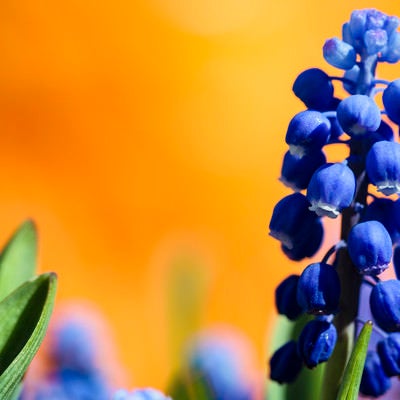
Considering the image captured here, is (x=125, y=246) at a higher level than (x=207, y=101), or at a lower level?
lower

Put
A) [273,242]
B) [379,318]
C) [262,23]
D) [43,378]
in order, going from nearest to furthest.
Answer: [379,318] < [43,378] < [273,242] < [262,23]

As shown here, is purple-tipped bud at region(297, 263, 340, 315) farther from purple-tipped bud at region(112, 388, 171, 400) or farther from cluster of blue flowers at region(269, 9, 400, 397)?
purple-tipped bud at region(112, 388, 171, 400)

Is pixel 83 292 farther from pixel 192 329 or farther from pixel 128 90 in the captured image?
pixel 192 329

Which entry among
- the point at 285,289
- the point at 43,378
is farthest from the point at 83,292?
the point at 285,289

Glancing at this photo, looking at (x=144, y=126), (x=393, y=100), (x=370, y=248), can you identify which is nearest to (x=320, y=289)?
(x=370, y=248)

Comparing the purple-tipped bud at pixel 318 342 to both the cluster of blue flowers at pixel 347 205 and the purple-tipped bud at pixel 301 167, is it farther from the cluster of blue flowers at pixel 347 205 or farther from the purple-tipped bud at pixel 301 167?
the purple-tipped bud at pixel 301 167
